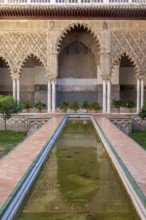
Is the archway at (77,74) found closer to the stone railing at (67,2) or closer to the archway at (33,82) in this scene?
the archway at (33,82)

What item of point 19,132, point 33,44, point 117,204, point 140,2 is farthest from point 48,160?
point 140,2

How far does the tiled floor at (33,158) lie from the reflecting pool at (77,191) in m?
0.24

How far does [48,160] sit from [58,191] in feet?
6.16

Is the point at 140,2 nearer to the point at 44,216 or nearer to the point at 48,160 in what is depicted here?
the point at 48,160

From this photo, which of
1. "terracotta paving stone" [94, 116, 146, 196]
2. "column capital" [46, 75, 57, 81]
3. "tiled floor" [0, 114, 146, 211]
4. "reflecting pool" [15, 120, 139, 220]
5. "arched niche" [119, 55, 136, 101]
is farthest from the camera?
"arched niche" [119, 55, 136, 101]

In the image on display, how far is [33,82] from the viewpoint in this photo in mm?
18234

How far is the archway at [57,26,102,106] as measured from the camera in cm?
1798

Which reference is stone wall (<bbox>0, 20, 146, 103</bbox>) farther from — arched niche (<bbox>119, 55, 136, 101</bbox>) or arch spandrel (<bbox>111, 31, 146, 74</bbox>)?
arched niche (<bbox>119, 55, 136, 101</bbox>)

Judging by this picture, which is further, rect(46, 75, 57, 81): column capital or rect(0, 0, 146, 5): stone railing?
rect(46, 75, 57, 81): column capital

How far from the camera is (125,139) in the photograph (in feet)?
26.2

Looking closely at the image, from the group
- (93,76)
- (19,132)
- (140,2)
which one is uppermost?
(140,2)

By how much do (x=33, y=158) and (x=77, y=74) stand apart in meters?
12.7

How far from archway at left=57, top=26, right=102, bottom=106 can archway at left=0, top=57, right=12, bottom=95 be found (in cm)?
234

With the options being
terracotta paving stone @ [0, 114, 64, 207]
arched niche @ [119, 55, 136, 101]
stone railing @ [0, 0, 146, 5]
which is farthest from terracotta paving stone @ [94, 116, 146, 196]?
arched niche @ [119, 55, 136, 101]
